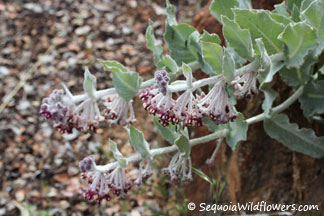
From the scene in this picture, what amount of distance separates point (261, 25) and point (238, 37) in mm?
160

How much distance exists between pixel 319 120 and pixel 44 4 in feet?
9.95

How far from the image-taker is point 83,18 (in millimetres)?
4230

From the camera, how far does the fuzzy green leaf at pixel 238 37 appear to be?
1.60 metres

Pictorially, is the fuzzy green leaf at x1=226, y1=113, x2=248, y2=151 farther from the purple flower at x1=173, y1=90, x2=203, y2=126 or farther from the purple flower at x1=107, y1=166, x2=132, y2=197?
the purple flower at x1=107, y1=166, x2=132, y2=197

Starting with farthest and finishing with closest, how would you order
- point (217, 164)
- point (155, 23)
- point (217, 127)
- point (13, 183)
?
point (155, 23), point (13, 183), point (217, 164), point (217, 127)

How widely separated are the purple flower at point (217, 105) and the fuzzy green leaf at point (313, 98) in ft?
2.12

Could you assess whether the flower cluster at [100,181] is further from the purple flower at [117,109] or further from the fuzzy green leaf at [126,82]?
the fuzzy green leaf at [126,82]

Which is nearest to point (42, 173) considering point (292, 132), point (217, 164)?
point (217, 164)

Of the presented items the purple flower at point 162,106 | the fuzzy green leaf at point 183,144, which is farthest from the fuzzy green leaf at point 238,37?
the fuzzy green leaf at point 183,144

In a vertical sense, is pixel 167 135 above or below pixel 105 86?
above

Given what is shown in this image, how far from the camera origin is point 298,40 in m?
1.68

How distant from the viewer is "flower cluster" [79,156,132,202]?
1.82 meters

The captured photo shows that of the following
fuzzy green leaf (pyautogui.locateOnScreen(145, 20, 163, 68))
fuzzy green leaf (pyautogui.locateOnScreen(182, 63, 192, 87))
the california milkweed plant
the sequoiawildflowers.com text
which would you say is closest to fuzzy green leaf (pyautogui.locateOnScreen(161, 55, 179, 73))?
the california milkweed plant

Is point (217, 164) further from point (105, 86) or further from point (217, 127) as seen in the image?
point (105, 86)
